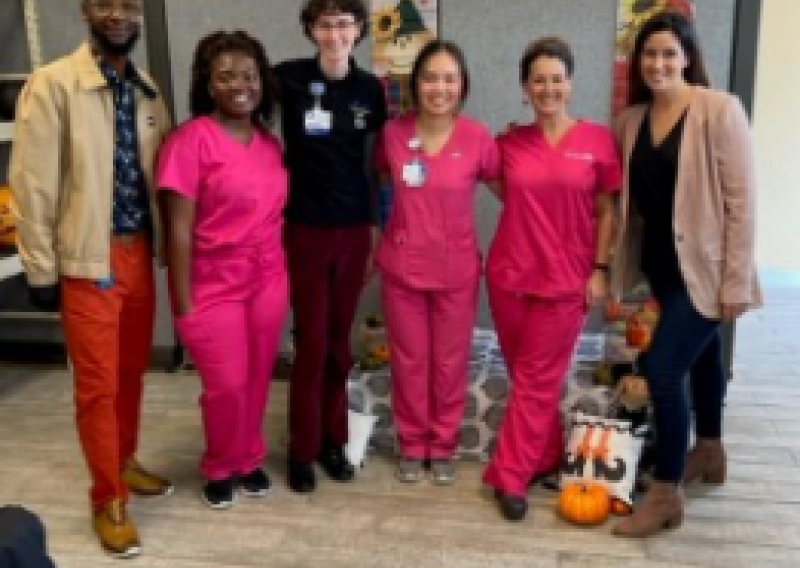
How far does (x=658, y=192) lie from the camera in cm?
215

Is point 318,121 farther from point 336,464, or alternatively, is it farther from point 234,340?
point 336,464

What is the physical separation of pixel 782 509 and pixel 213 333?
5.58 feet

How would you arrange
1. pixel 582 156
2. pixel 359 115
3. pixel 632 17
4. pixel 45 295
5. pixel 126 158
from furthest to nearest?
pixel 632 17
pixel 359 115
pixel 582 156
pixel 126 158
pixel 45 295

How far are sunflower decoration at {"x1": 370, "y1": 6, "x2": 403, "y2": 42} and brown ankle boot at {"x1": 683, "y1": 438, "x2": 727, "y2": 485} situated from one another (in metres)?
1.81

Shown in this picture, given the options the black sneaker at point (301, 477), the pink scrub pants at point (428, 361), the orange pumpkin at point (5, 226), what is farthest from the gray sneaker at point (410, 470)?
the orange pumpkin at point (5, 226)

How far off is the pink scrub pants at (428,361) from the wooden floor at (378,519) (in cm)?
16

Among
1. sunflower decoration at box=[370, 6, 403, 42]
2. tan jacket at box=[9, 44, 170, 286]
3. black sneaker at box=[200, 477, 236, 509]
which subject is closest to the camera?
tan jacket at box=[9, 44, 170, 286]

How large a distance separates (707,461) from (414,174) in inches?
49.3

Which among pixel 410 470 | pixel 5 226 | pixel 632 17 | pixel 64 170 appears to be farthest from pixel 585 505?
pixel 5 226

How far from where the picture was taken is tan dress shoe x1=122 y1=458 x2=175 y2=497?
2551 mm

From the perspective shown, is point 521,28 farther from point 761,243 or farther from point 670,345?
point 761,243

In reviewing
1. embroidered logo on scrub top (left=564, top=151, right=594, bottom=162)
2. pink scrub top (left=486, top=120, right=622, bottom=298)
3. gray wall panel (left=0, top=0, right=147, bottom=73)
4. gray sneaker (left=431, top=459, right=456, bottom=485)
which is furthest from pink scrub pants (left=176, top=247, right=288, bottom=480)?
gray wall panel (left=0, top=0, right=147, bottom=73)

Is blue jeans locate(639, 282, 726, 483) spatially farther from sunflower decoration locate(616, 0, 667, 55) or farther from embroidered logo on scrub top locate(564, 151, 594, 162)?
sunflower decoration locate(616, 0, 667, 55)

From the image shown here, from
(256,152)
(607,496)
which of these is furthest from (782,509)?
(256,152)
